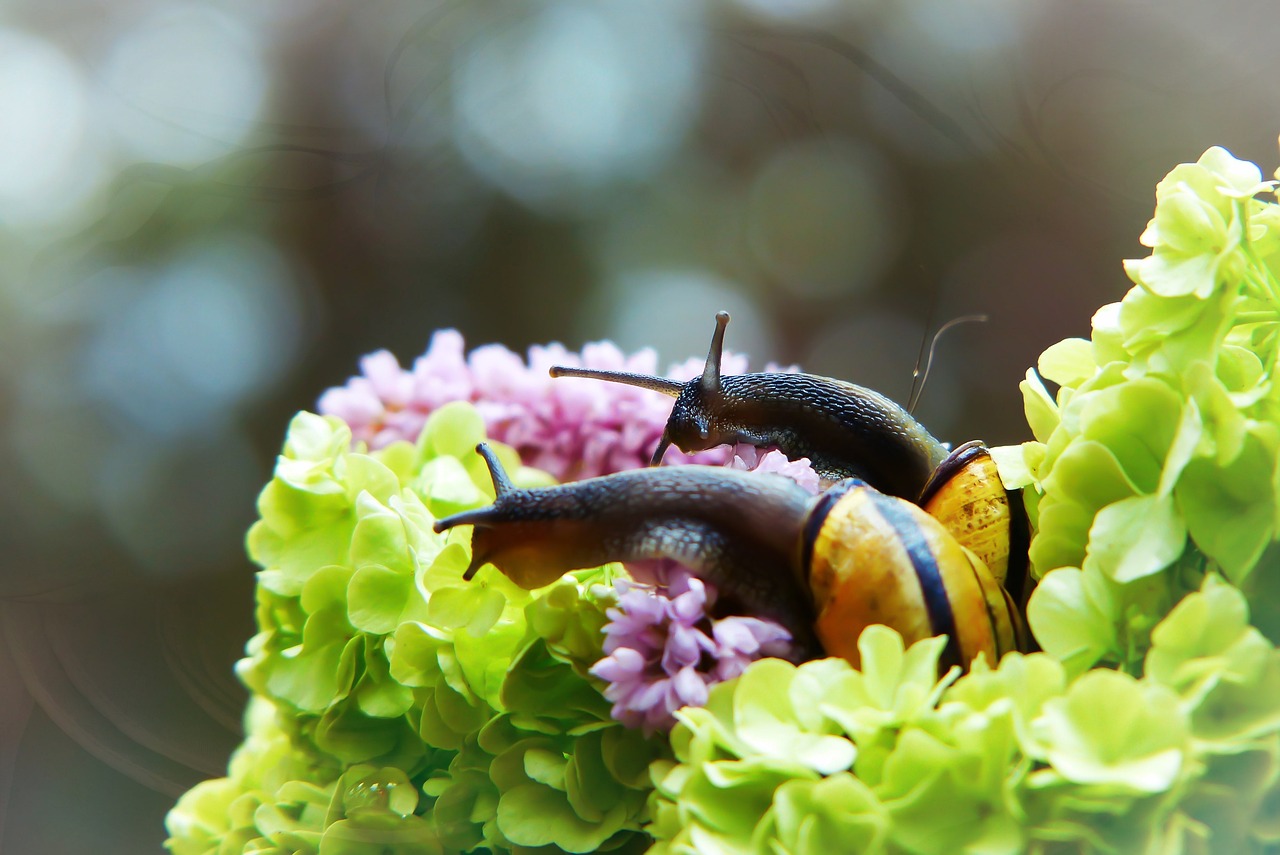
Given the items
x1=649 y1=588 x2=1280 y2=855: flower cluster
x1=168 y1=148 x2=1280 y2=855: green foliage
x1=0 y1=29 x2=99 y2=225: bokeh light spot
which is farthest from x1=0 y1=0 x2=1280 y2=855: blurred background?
x1=649 y1=588 x2=1280 y2=855: flower cluster

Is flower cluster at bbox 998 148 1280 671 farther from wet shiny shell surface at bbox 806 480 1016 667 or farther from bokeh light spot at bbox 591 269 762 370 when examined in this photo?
bokeh light spot at bbox 591 269 762 370

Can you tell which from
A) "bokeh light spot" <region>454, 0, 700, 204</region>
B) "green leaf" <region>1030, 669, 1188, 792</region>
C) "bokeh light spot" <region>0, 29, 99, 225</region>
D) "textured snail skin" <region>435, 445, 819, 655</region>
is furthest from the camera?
"bokeh light spot" <region>454, 0, 700, 204</region>

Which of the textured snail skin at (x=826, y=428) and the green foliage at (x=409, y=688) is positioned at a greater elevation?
the textured snail skin at (x=826, y=428)

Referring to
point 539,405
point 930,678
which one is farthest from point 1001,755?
point 539,405

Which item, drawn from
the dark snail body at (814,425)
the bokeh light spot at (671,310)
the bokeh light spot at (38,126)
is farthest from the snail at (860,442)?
the bokeh light spot at (38,126)

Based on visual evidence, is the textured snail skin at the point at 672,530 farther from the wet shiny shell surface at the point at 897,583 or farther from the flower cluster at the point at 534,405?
the flower cluster at the point at 534,405

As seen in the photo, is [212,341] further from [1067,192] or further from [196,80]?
[1067,192]

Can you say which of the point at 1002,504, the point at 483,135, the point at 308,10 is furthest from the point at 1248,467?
the point at 308,10
